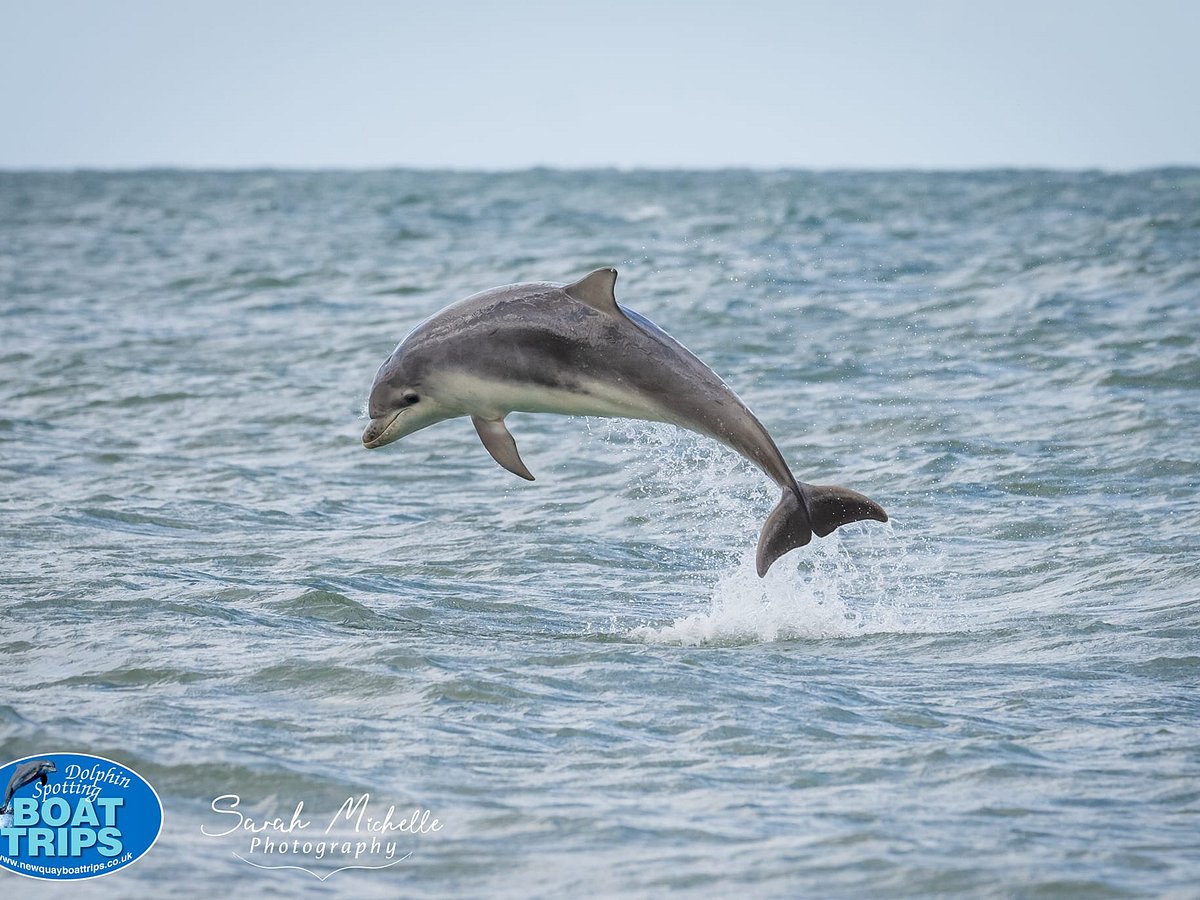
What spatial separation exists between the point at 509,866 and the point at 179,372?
1371 cm

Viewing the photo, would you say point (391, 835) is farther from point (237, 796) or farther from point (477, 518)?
point (477, 518)

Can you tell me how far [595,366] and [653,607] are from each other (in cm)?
226

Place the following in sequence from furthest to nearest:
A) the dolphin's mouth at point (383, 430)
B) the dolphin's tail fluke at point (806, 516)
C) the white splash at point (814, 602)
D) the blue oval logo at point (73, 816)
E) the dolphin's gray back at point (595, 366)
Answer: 1. the white splash at point (814, 602)
2. the dolphin's mouth at point (383, 430)
3. the dolphin's tail fluke at point (806, 516)
4. the dolphin's gray back at point (595, 366)
5. the blue oval logo at point (73, 816)

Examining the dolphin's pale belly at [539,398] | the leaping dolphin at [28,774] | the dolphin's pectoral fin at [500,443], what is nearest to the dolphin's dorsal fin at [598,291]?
the dolphin's pale belly at [539,398]

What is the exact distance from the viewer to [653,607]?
916 cm

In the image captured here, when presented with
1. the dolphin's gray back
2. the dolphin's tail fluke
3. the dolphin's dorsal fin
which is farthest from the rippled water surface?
the dolphin's dorsal fin

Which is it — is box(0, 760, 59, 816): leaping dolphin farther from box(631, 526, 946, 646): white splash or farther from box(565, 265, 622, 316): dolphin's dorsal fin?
box(631, 526, 946, 646): white splash

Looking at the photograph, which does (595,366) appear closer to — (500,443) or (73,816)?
(500,443)

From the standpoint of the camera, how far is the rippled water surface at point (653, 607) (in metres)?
5.52

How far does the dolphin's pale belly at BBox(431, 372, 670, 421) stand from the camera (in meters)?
7.34

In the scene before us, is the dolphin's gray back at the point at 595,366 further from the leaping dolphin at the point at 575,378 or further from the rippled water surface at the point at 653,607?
the rippled water surface at the point at 653,607

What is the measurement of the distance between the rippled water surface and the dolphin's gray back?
3.76ft

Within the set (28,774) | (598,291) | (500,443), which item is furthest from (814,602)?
(28,774)

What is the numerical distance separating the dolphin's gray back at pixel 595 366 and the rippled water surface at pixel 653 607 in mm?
1145
